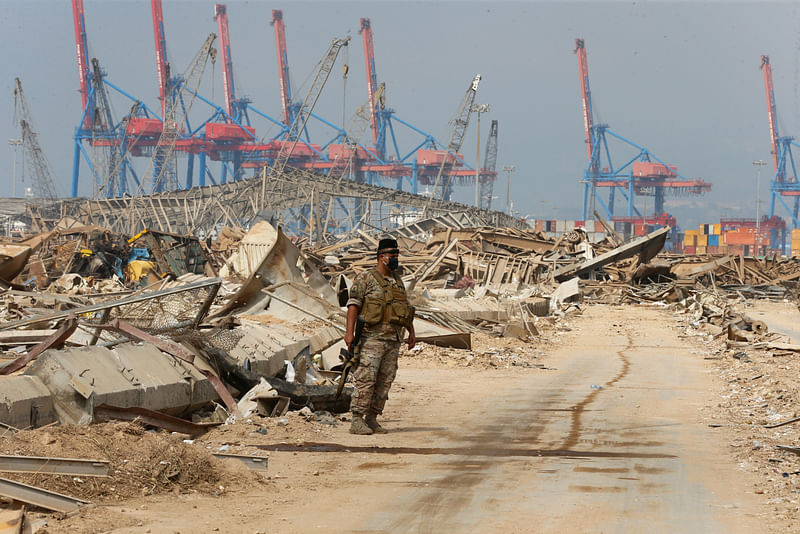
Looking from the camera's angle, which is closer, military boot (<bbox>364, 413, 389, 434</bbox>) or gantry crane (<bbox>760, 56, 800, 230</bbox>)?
military boot (<bbox>364, 413, 389, 434</bbox>)

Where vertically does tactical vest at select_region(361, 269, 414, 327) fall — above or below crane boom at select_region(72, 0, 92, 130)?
below

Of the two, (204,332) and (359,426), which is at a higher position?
(204,332)

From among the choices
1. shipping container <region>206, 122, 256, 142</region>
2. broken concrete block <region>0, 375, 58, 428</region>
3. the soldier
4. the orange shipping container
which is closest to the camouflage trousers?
the soldier

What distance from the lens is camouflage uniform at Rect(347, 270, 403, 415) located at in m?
7.97

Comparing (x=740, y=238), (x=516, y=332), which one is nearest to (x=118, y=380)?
(x=516, y=332)

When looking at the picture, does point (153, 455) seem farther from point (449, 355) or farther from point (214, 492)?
point (449, 355)

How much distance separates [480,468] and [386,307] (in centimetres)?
194

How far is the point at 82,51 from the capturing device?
115812mm

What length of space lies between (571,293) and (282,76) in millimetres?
120893

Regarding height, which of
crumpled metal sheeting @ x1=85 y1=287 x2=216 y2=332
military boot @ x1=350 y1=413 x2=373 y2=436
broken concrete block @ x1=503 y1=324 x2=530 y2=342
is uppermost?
crumpled metal sheeting @ x1=85 y1=287 x2=216 y2=332

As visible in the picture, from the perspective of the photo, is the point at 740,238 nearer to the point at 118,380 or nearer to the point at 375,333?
the point at 375,333

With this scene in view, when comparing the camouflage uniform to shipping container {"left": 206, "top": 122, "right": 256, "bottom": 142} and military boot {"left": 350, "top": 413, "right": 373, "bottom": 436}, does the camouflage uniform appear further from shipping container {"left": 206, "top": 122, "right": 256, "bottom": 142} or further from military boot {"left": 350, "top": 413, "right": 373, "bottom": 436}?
shipping container {"left": 206, "top": 122, "right": 256, "bottom": 142}

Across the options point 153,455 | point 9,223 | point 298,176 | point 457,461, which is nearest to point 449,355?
point 457,461

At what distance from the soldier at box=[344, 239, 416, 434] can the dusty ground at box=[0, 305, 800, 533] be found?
10.5 inches
